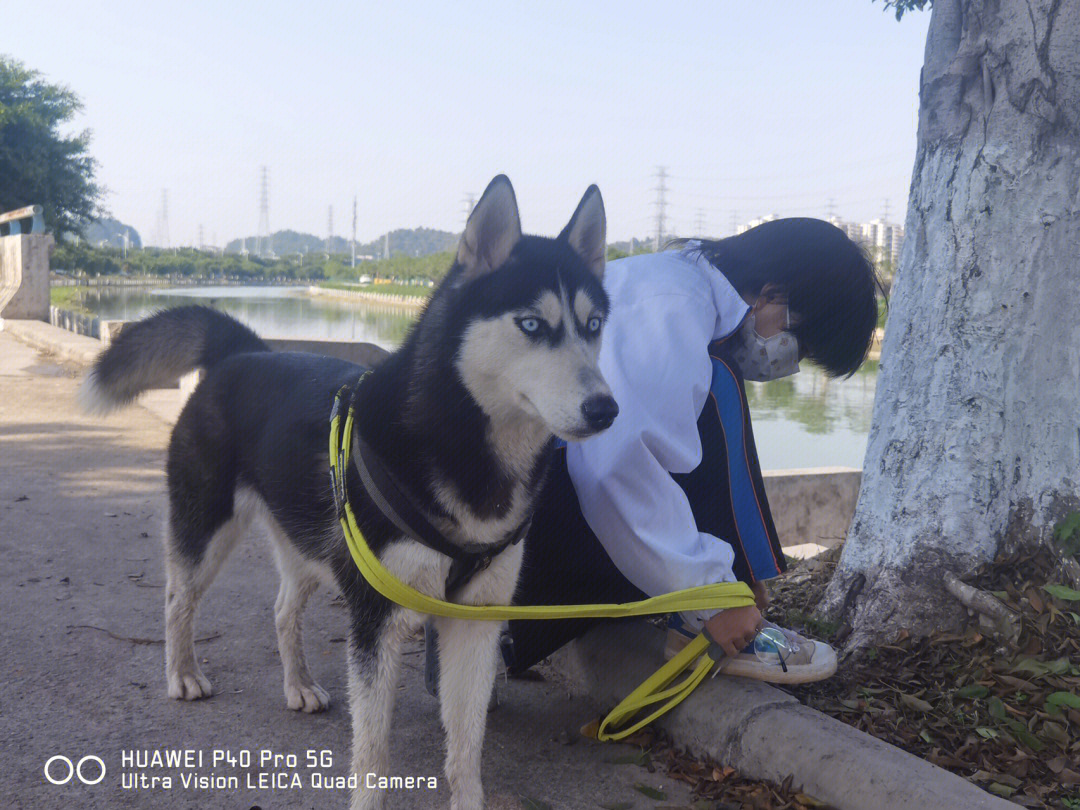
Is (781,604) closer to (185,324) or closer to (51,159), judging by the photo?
(185,324)

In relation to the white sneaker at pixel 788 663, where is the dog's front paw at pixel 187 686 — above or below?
below

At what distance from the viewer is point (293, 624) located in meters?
3.43

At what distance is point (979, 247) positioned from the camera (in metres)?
3.47

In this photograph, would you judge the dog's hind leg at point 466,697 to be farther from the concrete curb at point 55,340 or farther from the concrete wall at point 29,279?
the concrete wall at point 29,279

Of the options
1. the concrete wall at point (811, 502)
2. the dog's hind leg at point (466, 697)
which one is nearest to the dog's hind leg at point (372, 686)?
the dog's hind leg at point (466, 697)

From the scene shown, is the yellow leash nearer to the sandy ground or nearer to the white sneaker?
the white sneaker

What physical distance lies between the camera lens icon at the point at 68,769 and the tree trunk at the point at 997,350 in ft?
8.39

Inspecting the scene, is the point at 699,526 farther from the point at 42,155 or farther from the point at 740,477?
the point at 42,155

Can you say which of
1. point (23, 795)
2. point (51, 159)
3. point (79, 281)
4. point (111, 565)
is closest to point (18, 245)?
point (111, 565)

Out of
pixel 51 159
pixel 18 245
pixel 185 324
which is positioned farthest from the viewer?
pixel 51 159

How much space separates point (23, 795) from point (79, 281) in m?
61.2

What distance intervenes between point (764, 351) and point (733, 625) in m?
1.04

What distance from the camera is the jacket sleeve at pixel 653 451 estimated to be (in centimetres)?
285

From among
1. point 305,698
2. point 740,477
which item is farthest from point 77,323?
point 740,477
